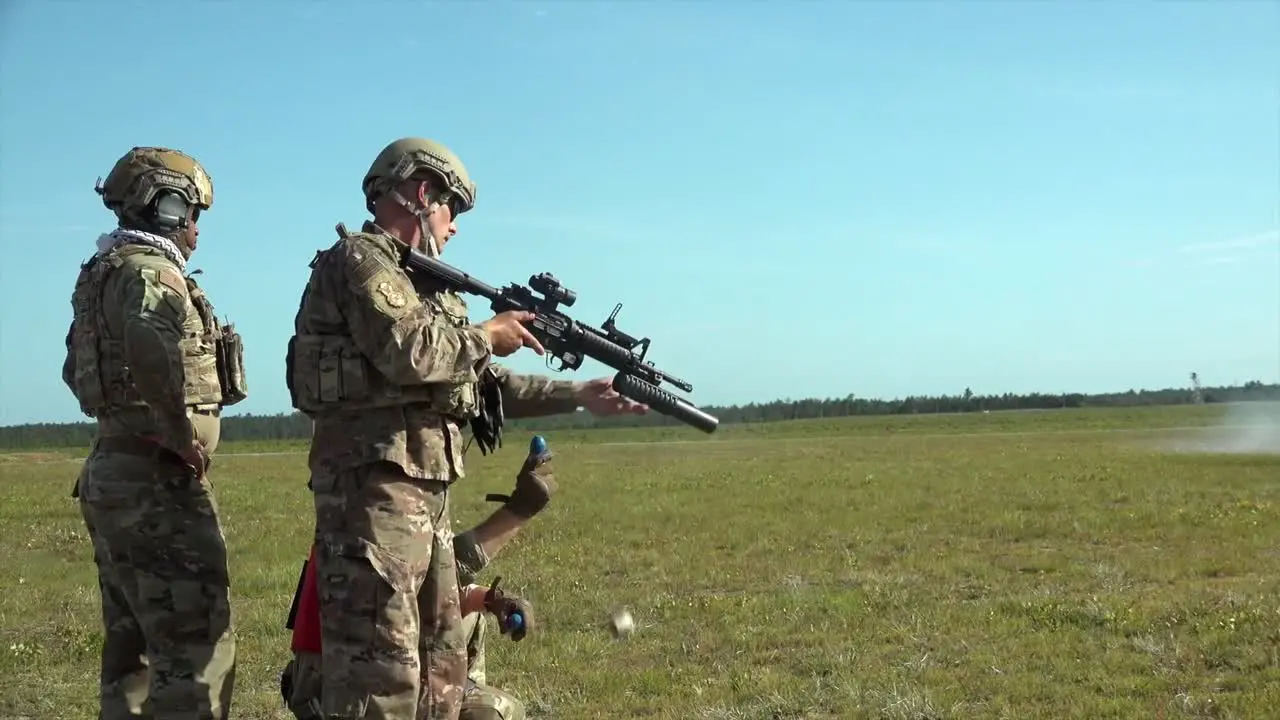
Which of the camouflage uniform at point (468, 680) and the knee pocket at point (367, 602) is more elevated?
the knee pocket at point (367, 602)

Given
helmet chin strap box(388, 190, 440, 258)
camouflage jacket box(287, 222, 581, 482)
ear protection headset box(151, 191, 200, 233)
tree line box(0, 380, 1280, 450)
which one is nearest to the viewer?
camouflage jacket box(287, 222, 581, 482)

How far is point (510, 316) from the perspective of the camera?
505 cm

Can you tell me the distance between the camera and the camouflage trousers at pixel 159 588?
4.93 meters

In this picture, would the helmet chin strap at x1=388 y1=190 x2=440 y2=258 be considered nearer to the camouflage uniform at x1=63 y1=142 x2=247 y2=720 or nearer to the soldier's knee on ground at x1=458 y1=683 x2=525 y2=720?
the camouflage uniform at x1=63 y1=142 x2=247 y2=720

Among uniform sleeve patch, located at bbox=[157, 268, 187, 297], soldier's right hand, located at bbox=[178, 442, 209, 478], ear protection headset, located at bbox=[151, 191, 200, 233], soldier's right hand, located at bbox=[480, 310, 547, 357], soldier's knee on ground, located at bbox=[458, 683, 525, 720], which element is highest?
ear protection headset, located at bbox=[151, 191, 200, 233]

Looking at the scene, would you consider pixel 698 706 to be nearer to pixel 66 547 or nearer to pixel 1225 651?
pixel 1225 651

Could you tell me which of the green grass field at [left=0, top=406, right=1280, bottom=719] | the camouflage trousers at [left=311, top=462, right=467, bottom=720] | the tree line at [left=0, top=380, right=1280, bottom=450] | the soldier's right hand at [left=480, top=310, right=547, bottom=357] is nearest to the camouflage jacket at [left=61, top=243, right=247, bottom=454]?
the camouflage trousers at [left=311, top=462, right=467, bottom=720]

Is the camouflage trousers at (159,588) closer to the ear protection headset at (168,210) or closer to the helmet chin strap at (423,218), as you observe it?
the ear protection headset at (168,210)

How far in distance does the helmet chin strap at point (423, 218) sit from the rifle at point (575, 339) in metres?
0.06

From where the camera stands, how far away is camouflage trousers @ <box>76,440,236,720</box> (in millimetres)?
4934

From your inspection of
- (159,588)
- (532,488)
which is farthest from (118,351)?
(532,488)

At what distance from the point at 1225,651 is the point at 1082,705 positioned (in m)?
1.50

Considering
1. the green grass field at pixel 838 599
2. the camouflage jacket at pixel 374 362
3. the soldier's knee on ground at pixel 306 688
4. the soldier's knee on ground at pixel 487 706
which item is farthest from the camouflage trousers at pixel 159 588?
the green grass field at pixel 838 599

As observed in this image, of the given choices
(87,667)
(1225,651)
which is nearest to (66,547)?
(87,667)
